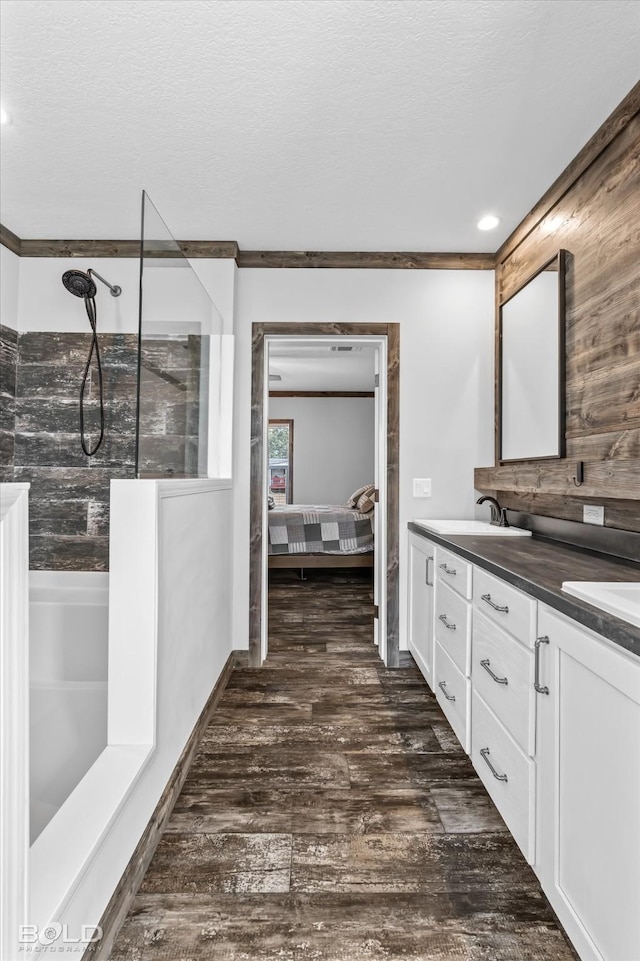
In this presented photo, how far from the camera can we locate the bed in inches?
224

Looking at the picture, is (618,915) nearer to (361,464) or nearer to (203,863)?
(203,863)

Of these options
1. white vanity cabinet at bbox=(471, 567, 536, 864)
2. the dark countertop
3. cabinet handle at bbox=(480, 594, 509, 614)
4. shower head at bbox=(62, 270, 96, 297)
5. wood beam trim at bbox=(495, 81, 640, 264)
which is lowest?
white vanity cabinet at bbox=(471, 567, 536, 864)

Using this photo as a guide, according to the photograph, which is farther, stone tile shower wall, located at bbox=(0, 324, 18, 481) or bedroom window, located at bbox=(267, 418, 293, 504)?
bedroom window, located at bbox=(267, 418, 293, 504)

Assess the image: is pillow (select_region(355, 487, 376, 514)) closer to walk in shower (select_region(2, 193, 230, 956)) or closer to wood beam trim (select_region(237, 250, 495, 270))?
wood beam trim (select_region(237, 250, 495, 270))

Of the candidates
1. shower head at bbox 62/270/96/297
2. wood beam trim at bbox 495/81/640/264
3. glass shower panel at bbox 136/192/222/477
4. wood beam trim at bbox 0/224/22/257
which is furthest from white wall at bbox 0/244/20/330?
wood beam trim at bbox 495/81/640/264

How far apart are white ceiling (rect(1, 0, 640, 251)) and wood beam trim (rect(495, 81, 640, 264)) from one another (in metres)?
0.04

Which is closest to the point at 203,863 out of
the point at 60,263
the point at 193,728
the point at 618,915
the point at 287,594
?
the point at 193,728

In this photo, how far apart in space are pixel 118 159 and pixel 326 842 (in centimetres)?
278

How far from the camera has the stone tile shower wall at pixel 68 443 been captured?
3240 millimetres

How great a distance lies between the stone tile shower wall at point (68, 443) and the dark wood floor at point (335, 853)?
1.30m

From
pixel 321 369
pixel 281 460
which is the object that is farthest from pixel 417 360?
pixel 281 460

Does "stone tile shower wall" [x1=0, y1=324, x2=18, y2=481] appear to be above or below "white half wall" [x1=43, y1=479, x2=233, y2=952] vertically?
above

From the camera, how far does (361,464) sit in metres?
8.89
